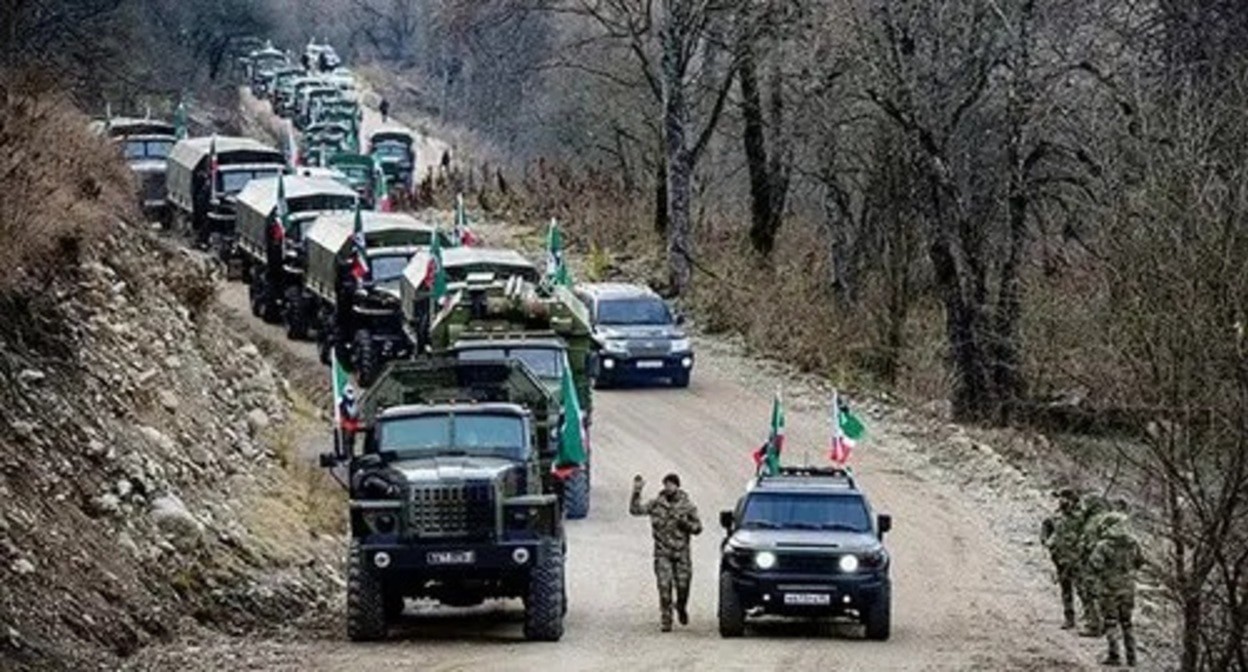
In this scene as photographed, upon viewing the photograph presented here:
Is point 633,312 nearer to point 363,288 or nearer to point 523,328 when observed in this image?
point 363,288

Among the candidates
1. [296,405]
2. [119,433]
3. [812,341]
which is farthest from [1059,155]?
[119,433]

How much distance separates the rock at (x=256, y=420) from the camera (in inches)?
1188

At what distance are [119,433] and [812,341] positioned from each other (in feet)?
73.4

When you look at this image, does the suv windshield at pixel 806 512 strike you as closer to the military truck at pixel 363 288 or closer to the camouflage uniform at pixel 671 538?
the camouflage uniform at pixel 671 538

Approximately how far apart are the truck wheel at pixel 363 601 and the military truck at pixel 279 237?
21183 millimetres

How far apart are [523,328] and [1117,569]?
1205 centimetres

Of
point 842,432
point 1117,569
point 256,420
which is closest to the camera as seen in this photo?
point 1117,569

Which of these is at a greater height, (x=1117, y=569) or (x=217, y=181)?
(x=217, y=181)

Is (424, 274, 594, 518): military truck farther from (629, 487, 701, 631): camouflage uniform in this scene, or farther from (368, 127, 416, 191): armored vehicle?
(368, 127, 416, 191): armored vehicle

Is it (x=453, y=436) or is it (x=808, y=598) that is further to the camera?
(x=453, y=436)

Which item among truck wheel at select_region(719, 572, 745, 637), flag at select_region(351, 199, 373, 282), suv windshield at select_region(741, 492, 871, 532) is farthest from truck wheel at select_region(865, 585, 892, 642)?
flag at select_region(351, 199, 373, 282)

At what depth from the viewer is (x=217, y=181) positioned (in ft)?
166

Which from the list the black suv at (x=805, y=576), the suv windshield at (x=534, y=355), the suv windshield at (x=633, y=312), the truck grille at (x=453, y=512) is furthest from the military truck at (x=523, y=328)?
the truck grille at (x=453, y=512)


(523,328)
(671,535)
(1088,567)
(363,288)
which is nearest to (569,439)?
(671,535)
